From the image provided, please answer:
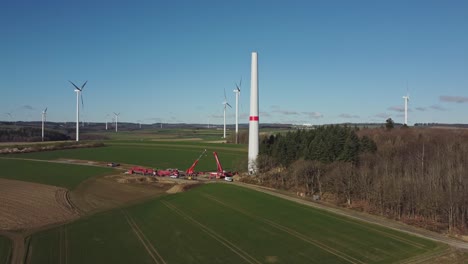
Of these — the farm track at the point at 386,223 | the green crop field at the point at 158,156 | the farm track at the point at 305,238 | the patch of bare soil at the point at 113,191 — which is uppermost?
the green crop field at the point at 158,156

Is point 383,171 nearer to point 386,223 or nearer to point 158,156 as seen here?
point 386,223

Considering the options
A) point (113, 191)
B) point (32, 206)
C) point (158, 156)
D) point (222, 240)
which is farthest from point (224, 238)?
point (158, 156)

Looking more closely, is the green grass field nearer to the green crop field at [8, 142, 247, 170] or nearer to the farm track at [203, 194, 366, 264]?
the farm track at [203, 194, 366, 264]

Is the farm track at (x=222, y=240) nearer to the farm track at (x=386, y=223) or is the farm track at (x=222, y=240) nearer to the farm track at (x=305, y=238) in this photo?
the farm track at (x=305, y=238)

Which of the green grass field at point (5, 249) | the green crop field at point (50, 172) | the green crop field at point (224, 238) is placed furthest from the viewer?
the green crop field at point (50, 172)

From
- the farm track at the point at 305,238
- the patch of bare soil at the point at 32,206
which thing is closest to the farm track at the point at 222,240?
the farm track at the point at 305,238

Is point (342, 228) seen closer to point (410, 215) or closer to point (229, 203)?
point (410, 215)
